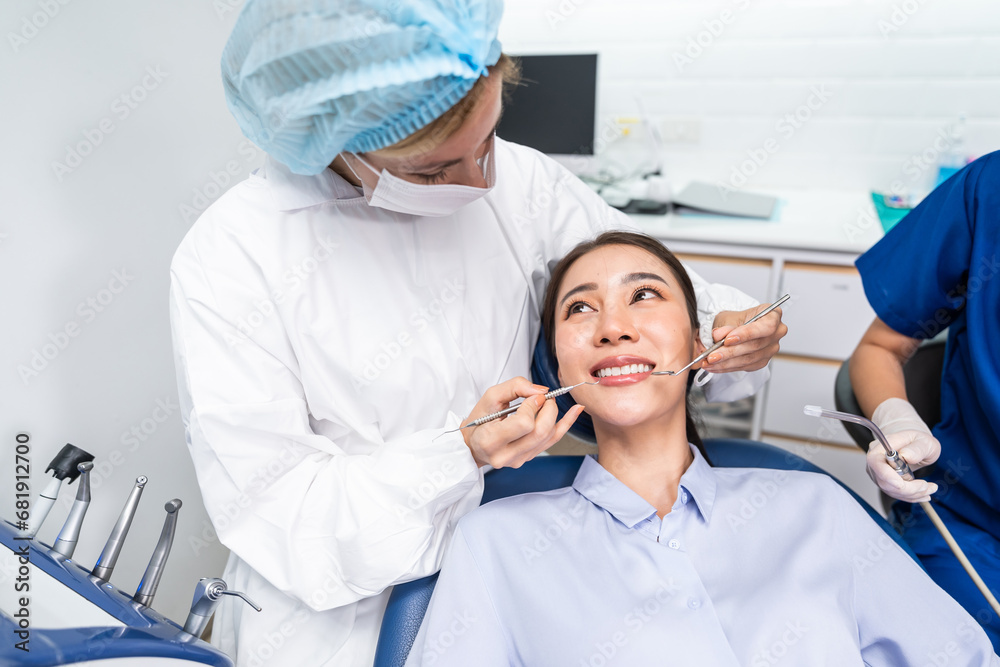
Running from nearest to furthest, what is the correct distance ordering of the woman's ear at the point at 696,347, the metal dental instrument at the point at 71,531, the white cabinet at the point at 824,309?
the metal dental instrument at the point at 71,531 < the woman's ear at the point at 696,347 < the white cabinet at the point at 824,309

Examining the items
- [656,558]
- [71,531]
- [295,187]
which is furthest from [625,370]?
[71,531]

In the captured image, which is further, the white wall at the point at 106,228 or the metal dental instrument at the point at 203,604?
the white wall at the point at 106,228

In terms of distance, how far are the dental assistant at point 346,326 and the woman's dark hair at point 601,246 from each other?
12 cm

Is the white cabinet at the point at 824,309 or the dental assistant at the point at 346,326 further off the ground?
the dental assistant at the point at 346,326

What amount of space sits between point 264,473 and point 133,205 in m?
0.69

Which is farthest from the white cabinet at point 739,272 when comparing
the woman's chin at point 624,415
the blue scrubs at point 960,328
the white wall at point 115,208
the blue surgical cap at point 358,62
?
the blue surgical cap at point 358,62

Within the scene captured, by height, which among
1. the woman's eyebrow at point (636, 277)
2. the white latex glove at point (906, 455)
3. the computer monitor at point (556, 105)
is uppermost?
the computer monitor at point (556, 105)

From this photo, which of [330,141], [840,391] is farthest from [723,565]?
[330,141]

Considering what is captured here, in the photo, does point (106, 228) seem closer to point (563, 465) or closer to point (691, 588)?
point (563, 465)

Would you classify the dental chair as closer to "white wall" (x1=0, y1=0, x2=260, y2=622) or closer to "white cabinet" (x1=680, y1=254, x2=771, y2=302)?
"white wall" (x1=0, y1=0, x2=260, y2=622)

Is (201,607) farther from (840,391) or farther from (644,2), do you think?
(644,2)

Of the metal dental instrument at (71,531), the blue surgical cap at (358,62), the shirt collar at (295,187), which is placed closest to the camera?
the blue surgical cap at (358,62)

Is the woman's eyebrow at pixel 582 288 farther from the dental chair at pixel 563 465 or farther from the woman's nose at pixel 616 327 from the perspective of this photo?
the dental chair at pixel 563 465

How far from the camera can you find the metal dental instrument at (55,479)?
0.94 metres
